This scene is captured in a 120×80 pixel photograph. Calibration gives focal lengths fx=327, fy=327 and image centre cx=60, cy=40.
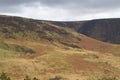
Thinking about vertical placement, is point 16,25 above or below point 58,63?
above

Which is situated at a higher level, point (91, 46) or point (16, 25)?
point (16, 25)

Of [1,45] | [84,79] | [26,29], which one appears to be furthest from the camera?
[26,29]

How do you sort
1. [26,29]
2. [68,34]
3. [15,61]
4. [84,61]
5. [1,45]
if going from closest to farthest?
[15,61]
[84,61]
[1,45]
[26,29]
[68,34]

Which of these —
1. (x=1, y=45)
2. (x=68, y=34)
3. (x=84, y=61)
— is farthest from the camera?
(x=68, y=34)

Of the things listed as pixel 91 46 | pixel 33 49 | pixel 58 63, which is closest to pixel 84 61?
pixel 58 63

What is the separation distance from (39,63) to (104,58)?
2878cm

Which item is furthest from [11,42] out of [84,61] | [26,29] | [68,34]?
[68,34]

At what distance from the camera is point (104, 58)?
12700cm

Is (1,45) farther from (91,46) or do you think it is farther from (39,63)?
(91,46)

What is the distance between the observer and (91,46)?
542ft

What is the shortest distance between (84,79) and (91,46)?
68578mm

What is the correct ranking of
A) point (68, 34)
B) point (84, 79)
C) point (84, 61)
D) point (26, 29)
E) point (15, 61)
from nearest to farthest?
point (84, 79) < point (15, 61) < point (84, 61) < point (26, 29) < point (68, 34)

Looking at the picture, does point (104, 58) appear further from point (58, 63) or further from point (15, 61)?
point (15, 61)

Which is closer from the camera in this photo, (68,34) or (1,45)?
(1,45)
